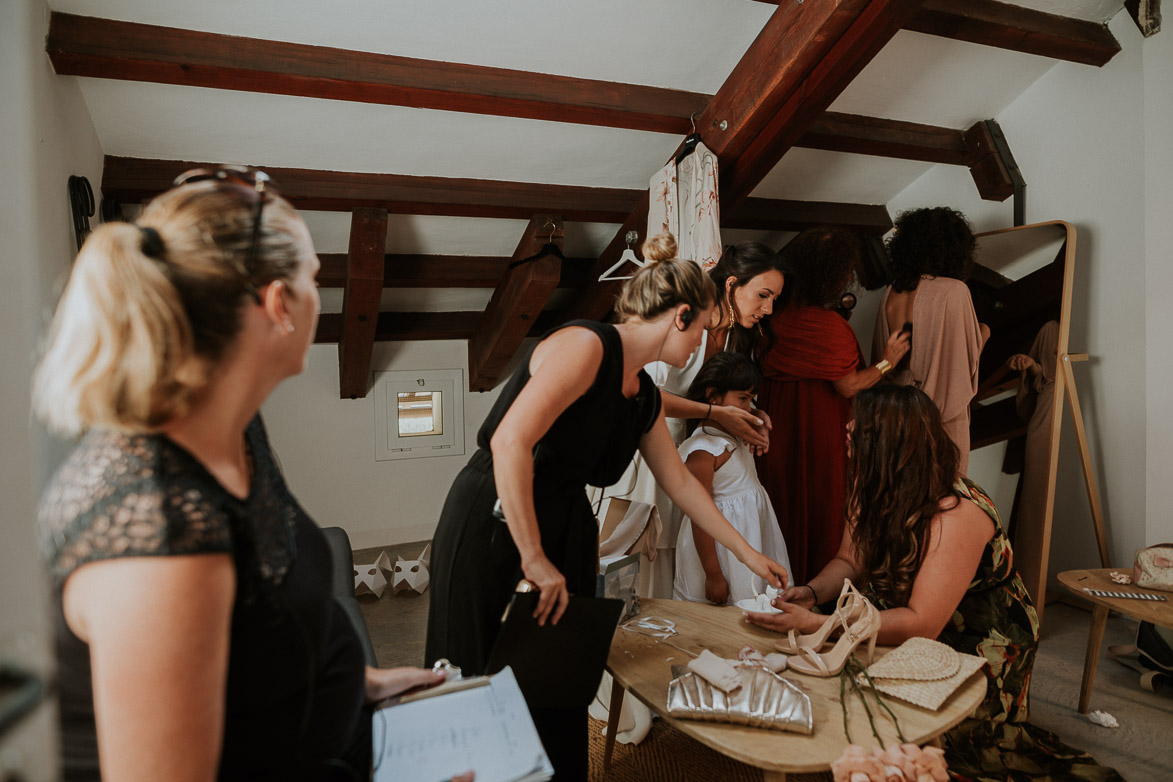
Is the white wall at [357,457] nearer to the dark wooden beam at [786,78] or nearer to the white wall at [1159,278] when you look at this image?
the dark wooden beam at [786,78]

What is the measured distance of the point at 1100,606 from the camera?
6.97 feet

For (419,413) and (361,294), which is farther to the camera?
(419,413)

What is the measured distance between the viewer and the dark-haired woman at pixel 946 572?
1.46 metres

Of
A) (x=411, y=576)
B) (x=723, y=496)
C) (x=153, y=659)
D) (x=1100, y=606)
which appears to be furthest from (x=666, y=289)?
(x=411, y=576)

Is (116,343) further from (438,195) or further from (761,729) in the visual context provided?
(438,195)

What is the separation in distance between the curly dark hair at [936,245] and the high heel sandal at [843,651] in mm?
1933

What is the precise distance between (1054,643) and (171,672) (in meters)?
3.22

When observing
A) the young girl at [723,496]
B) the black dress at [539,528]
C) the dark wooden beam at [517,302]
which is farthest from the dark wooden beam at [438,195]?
the black dress at [539,528]

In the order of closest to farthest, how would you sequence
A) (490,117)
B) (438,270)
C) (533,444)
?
(533,444) < (490,117) < (438,270)

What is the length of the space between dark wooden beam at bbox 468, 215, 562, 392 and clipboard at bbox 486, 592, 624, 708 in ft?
6.68

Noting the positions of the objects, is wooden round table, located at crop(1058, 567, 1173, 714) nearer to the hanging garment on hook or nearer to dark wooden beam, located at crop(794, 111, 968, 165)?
the hanging garment on hook

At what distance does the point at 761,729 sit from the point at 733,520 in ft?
3.33

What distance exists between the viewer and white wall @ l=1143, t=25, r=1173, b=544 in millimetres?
2566

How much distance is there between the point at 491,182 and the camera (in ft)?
A: 9.07
